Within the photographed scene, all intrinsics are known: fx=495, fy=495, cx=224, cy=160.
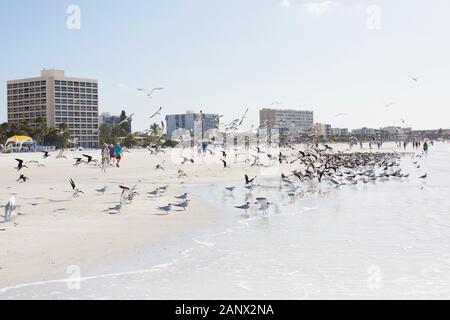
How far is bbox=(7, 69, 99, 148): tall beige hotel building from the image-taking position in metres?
156

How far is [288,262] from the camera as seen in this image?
797 centimetres

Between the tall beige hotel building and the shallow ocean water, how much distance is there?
147m

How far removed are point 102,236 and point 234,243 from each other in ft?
8.44

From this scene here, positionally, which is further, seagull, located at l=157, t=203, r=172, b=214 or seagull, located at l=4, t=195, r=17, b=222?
seagull, located at l=157, t=203, r=172, b=214

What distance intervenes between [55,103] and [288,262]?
516 feet

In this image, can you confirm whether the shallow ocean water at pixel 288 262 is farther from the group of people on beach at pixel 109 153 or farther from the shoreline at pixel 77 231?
the group of people on beach at pixel 109 153

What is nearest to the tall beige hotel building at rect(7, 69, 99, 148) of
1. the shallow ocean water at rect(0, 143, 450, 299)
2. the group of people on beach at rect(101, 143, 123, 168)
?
Answer: the group of people on beach at rect(101, 143, 123, 168)

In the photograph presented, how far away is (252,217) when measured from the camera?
12570 mm

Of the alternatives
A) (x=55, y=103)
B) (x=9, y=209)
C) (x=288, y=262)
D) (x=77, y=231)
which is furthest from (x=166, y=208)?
(x=55, y=103)

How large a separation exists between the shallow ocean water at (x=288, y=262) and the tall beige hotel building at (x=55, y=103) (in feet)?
481

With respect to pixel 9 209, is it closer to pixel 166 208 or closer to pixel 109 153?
pixel 166 208

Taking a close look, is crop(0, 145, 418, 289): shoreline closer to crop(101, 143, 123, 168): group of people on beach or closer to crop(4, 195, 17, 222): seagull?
crop(4, 195, 17, 222): seagull

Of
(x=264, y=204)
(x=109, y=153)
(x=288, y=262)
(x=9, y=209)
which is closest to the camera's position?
(x=288, y=262)

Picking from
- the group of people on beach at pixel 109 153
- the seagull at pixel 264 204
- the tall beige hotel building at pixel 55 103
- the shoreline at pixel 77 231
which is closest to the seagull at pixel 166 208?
the shoreline at pixel 77 231
